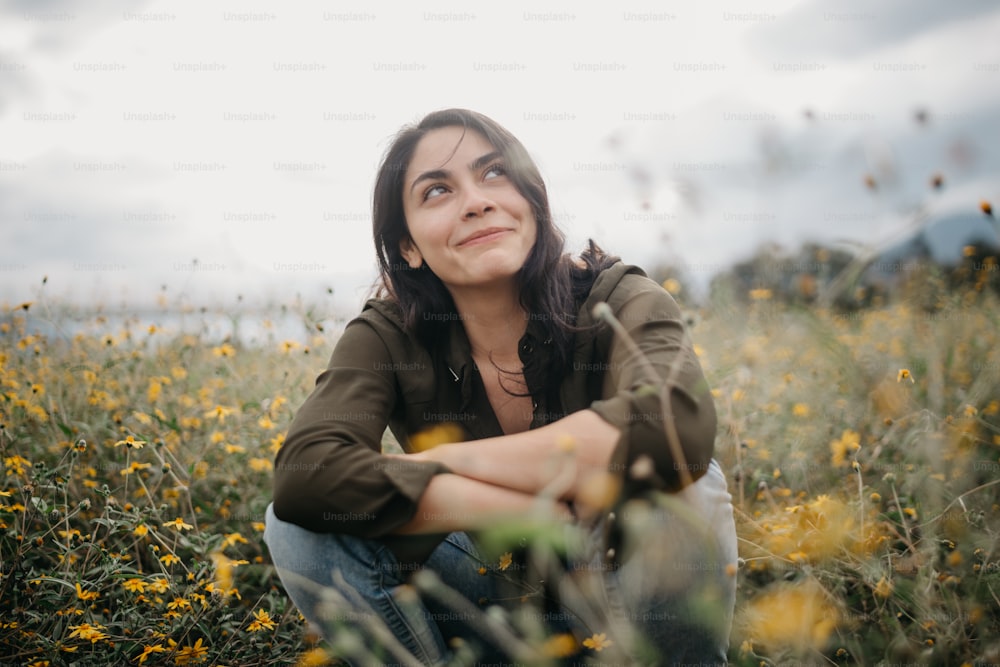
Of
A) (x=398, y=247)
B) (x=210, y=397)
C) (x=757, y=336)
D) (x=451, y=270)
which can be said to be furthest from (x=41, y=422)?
(x=757, y=336)

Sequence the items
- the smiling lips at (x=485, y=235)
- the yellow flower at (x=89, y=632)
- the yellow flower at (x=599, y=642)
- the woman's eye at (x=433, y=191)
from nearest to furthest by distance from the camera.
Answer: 1. the yellow flower at (x=599, y=642)
2. the yellow flower at (x=89, y=632)
3. the smiling lips at (x=485, y=235)
4. the woman's eye at (x=433, y=191)

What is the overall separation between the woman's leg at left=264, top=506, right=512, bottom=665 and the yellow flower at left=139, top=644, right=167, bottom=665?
37cm

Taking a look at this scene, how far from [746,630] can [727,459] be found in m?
0.65

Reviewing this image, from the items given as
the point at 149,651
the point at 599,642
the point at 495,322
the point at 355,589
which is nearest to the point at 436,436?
the point at 495,322

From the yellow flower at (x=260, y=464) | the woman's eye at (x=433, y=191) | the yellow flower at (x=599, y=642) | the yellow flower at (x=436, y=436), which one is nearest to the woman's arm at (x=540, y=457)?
the yellow flower at (x=599, y=642)

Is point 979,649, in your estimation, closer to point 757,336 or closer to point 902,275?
point 757,336

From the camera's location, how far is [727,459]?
Result: 7.52 feet

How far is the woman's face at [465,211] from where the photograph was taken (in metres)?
1.89

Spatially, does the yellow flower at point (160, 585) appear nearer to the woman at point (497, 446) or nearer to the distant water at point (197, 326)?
A: the woman at point (497, 446)

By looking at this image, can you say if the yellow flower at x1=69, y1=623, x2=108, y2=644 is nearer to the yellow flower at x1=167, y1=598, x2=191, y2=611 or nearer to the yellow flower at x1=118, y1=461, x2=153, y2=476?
the yellow flower at x1=167, y1=598, x2=191, y2=611

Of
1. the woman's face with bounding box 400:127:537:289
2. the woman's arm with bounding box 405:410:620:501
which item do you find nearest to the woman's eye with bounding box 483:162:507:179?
the woman's face with bounding box 400:127:537:289

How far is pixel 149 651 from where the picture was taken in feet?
5.31

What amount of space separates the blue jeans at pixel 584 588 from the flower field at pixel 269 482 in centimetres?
10

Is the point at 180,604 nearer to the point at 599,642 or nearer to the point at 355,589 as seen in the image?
the point at 355,589
